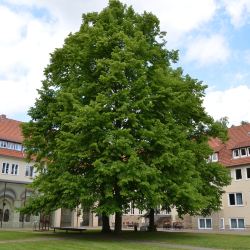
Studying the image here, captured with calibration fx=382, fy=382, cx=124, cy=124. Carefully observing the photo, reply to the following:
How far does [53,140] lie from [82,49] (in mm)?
7139

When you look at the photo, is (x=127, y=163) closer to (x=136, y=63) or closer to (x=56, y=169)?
(x=56, y=169)

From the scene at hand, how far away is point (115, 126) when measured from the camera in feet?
81.9

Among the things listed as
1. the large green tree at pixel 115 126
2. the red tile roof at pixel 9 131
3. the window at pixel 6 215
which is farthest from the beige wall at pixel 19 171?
the large green tree at pixel 115 126

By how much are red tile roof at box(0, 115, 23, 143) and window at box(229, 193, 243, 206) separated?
89.5ft

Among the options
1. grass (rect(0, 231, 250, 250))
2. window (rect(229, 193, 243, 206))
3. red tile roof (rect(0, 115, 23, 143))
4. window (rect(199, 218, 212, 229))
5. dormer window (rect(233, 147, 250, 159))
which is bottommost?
grass (rect(0, 231, 250, 250))

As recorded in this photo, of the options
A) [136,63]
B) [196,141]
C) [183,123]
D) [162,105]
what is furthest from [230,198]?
[136,63]

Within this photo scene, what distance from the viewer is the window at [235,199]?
150 ft

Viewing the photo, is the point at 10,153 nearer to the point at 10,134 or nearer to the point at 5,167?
the point at 5,167

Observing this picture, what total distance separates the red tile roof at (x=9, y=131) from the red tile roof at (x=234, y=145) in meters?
25.6

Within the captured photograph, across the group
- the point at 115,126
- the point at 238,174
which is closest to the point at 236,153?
the point at 238,174

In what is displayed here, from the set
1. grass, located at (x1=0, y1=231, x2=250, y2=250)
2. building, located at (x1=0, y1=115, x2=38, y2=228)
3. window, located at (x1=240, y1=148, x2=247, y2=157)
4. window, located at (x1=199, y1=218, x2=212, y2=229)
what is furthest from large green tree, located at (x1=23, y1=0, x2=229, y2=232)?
building, located at (x1=0, y1=115, x2=38, y2=228)

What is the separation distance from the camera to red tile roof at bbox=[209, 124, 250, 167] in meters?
46.2

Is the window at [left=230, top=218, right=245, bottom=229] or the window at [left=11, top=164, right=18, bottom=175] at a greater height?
the window at [left=11, top=164, right=18, bottom=175]

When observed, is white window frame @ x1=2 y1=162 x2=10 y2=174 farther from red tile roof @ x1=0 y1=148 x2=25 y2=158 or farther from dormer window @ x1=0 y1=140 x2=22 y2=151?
dormer window @ x1=0 y1=140 x2=22 y2=151
